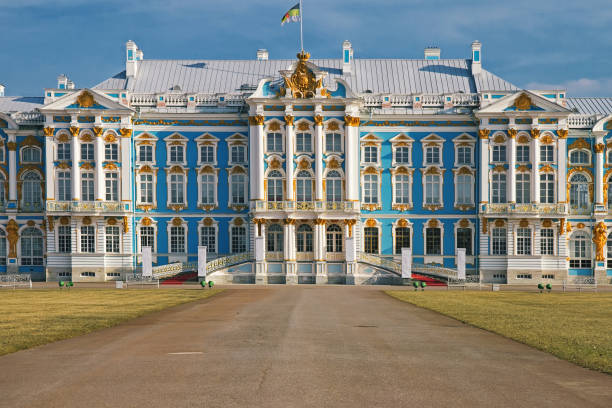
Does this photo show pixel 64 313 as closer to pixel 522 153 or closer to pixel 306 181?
pixel 306 181

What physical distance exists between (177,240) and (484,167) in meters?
27.0

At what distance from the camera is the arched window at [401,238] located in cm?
5853

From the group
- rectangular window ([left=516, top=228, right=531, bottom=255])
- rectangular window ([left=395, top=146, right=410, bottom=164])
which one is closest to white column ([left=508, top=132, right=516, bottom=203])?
rectangular window ([left=516, top=228, right=531, bottom=255])

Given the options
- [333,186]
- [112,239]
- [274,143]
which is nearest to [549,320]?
[333,186]

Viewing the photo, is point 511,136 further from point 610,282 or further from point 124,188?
point 124,188

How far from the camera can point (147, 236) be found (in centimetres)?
5859

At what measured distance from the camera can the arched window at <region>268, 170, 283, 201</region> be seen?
187 ft

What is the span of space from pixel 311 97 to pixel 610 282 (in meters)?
29.6

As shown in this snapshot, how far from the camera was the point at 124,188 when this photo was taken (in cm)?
5762

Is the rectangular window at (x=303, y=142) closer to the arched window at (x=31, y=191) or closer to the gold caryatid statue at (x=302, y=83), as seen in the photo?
the gold caryatid statue at (x=302, y=83)

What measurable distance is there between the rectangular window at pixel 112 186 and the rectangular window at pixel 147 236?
356 centimetres

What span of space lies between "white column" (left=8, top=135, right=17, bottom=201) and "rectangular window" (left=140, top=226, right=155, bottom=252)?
11.3 m

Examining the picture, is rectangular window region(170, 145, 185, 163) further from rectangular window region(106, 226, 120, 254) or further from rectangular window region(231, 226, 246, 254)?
rectangular window region(106, 226, 120, 254)

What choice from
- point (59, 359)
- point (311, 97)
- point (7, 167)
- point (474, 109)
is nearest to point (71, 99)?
point (7, 167)
